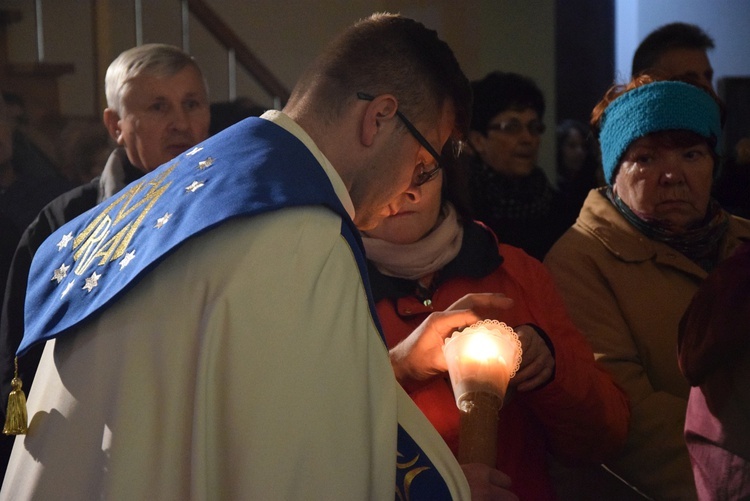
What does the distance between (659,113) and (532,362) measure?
1.00m

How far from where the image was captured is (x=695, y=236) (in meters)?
3.12

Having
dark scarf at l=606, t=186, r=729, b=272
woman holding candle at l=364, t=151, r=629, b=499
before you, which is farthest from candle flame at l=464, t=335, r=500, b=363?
dark scarf at l=606, t=186, r=729, b=272

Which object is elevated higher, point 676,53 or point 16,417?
point 676,53

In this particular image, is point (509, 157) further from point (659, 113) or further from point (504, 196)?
point (659, 113)

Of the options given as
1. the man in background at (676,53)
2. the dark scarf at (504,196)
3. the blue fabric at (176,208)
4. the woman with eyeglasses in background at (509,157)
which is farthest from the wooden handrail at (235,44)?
the blue fabric at (176,208)

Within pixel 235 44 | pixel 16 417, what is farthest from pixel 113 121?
pixel 235 44

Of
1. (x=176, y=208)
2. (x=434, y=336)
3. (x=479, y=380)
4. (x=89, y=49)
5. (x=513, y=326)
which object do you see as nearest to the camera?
(x=176, y=208)

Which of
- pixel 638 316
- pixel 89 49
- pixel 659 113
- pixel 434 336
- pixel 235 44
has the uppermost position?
pixel 659 113

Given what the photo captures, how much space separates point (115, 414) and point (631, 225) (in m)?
1.87

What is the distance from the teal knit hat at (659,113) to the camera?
3053 millimetres

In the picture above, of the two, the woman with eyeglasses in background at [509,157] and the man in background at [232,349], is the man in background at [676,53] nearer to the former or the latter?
the woman with eyeglasses in background at [509,157]

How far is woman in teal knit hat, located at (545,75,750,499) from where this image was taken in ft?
9.52

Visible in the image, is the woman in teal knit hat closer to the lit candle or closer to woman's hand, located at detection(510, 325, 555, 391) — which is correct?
woman's hand, located at detection(510, 325, 555, 391)

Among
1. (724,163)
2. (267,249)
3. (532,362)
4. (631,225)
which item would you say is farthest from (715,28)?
(267,249)
